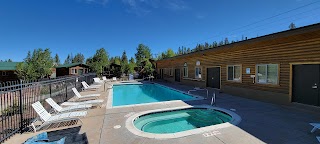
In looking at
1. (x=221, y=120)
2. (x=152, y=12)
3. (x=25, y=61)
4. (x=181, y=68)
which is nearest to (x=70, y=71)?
(x=25, y=61)

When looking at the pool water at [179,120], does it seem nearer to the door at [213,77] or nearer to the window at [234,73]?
the window at [234,73]

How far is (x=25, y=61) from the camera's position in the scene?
27.0 metres

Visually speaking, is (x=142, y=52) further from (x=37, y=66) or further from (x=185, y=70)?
(x=185, y=70)

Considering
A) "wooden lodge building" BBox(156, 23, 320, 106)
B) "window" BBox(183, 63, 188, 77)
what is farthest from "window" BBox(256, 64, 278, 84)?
"window" BBox(183, 63, 188, 77)

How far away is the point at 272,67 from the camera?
780cm

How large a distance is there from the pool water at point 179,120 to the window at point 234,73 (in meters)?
4.58

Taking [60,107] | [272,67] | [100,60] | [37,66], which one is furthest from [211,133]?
[100,60]

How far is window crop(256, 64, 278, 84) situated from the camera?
25.1 ft

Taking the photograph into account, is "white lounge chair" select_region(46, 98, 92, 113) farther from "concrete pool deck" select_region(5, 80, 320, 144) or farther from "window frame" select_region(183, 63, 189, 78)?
"window frame" select_region(183, 63, 189, 78)

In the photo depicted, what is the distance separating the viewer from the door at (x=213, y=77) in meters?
11.7

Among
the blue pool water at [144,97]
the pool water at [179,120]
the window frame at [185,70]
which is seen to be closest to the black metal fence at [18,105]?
the pool water at [179,120]

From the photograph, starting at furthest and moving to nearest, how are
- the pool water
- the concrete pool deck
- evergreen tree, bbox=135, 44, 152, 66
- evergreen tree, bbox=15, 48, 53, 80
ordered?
evergreen tree, bbox=135, 44, 152, 66, evergreen tree, bbox=15, 48, 53, 80, the pool water, the concrete pool deck

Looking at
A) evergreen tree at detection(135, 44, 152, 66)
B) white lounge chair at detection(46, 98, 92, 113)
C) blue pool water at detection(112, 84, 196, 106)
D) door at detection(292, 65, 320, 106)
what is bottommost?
blue pool water at detection(112, 84, 196, 106)

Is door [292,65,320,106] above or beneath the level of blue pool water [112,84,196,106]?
above
